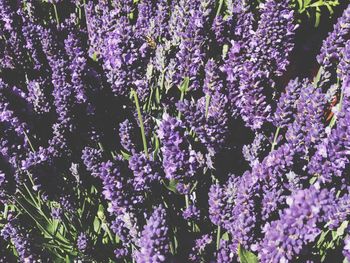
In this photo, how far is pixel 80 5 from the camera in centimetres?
249

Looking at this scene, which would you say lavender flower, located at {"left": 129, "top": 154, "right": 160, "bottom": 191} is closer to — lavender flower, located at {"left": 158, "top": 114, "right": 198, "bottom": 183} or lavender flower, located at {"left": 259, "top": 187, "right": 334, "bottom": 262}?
lavender flower, located at {"left": 158, "top": 114, "right": 198, "bottom": 183}

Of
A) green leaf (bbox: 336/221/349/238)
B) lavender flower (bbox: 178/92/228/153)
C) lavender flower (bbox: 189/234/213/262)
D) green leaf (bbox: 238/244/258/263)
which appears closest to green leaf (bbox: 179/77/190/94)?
lavender flower (bbox: 178/92/228/153)

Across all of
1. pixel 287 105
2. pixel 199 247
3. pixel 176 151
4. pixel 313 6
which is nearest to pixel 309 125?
pixel 287 105

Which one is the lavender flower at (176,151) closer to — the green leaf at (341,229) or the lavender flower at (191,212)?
the lavender flower at (191,212)

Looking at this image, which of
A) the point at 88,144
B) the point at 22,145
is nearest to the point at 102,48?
the point at 88,144

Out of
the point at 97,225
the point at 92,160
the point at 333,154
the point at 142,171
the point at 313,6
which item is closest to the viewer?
the point at 333,154

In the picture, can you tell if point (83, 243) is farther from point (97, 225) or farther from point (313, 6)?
point (313, 6)

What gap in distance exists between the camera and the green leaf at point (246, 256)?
149cm

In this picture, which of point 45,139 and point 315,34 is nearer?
point 45,139

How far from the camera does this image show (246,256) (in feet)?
4.95

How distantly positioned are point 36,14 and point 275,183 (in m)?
1.64

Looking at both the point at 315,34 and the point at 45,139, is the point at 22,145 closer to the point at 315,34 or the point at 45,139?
the point at 45,139

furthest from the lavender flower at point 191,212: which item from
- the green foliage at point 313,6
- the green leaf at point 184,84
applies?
the green foliage at point 313,6

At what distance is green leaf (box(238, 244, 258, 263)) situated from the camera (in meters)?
1.49
